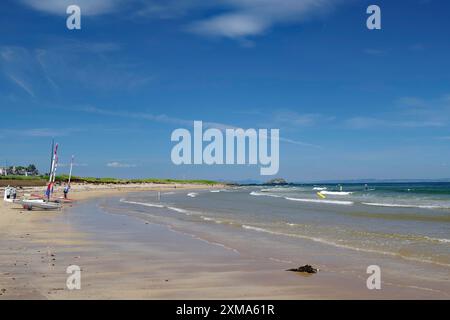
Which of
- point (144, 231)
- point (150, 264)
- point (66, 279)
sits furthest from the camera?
point (144, 231)

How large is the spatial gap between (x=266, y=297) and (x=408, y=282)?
3486mm

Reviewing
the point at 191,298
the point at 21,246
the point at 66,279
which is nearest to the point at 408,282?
the point at 191,298

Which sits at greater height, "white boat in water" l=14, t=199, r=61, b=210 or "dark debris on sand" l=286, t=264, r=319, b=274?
"white boat in water" l=14, t=199, r=61, b=210

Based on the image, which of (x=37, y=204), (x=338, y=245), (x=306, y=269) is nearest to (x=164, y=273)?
(x=306, y=269)

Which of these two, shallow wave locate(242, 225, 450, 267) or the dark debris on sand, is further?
shallow wave locate(242, 225, 450, 267)

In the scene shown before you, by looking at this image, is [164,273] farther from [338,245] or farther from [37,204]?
A: [37,204]

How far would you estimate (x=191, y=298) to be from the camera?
8.62m

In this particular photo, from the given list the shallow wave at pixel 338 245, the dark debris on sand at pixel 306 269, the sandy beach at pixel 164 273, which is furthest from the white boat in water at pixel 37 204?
the dark debris on sand at pixel 306 269

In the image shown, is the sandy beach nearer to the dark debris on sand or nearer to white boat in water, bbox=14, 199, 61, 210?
the dark debris on sand

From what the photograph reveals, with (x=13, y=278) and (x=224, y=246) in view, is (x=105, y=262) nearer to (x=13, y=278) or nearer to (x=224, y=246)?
(x=13, y=278)

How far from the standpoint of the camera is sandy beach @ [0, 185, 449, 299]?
895 cm

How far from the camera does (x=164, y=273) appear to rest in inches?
435

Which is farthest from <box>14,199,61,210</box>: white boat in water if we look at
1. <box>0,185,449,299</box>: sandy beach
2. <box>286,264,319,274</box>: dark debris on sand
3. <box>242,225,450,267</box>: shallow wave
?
<box>286,264,319,274</box>: dark debris on sand

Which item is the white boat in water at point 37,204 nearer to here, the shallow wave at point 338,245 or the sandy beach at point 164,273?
the sandy beach at point 164,273
